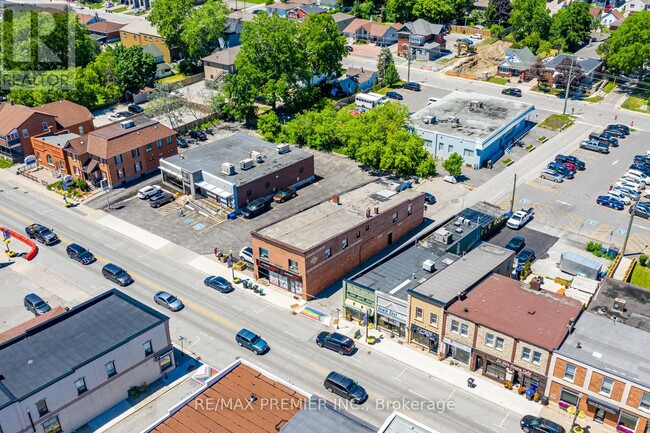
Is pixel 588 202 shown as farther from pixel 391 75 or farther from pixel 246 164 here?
pixel 391 75

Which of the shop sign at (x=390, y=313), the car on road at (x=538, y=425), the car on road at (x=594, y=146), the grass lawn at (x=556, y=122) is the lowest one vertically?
the car on road at (x=538, y=425)

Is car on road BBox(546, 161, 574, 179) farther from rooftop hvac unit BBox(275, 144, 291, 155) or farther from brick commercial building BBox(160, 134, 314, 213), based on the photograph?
rooftop hvac unit BBox(275, 144, 291, 155)

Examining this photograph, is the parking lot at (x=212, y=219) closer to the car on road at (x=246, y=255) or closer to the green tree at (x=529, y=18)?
the car on road at (x=246, y=255)

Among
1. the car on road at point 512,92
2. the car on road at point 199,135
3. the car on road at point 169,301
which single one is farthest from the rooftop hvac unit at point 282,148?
the car on road at point 512,92

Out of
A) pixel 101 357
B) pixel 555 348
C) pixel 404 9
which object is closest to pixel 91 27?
pixel 404 9

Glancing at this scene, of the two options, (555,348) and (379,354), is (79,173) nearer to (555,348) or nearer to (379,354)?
(379,354)

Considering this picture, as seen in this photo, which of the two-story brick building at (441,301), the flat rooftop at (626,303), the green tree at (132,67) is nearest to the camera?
the two-story brick building at (441,301)

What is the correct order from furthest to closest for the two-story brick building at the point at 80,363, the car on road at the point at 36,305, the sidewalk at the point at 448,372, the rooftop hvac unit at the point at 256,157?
the rooftop hvac unit at the point at 256,157 < the car on road at the point at 36,305 < the sidewalk at the point at 448,372 < the two-story brick building at the point at 80,363

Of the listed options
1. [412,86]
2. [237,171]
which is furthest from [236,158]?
[412,86]
